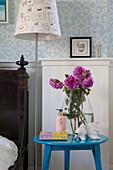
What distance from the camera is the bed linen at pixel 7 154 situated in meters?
1.38

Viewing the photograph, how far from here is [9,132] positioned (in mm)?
2031

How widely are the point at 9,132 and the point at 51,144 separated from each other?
23.1 inches

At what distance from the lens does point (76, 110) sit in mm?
1797

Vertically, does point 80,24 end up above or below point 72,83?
above

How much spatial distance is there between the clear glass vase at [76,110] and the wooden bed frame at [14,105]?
39cm

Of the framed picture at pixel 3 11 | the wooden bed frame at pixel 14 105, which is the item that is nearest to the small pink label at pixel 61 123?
the wooden bed frame at pixel 14 105

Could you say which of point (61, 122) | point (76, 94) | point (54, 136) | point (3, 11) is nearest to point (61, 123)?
point (61, 122)

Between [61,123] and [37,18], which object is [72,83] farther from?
Result: [37,18]

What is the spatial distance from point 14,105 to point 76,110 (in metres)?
0.58

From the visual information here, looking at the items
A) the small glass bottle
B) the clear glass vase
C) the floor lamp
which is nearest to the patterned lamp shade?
the floor lamp

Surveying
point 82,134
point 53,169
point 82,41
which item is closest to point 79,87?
point 82,134

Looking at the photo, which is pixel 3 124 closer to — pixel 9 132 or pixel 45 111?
pixel 9 132

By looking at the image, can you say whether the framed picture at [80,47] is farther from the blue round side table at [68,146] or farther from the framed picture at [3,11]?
the blue round side table at [68,146]

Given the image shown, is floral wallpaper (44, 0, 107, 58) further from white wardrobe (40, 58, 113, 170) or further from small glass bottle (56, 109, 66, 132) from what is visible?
small glass bottle (56, 109, 66, 132)
